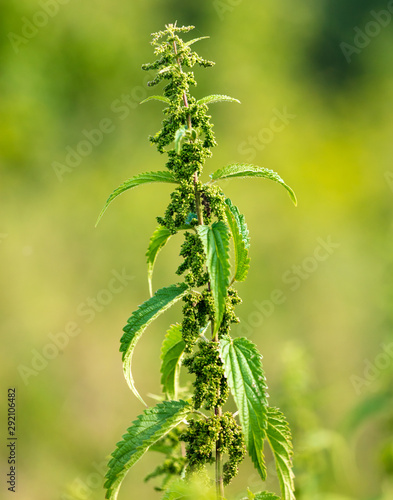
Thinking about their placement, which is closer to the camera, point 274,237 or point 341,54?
point 274,237

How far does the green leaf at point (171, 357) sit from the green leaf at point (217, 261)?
28 centimetres

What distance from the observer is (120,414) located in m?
5.34

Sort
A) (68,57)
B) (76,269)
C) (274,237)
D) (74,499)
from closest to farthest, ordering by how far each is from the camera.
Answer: (74,499) → (76,269) → (274,237) → (68,57)

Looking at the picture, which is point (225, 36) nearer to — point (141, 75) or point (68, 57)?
point (141, 75)

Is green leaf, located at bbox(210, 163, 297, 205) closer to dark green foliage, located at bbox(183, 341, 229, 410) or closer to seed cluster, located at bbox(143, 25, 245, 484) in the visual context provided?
seed cluster, located at bbox(143, 25, 245, 484)

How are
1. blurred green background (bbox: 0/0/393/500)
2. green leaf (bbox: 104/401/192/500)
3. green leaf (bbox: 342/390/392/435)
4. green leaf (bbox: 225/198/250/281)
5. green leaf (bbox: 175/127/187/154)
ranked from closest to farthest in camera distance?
1. green leaf (bbox: 175/127/187/154)
2. green leaf (bbox: 104/401/192/500)
3. green leaf (bbox: 225/198/250/281)
4. green leaf (bbox: 342/390/392/435)
5. blurred green background (bbox: 0/0/393/500)

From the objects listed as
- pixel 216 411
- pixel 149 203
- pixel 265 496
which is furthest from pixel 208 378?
pixel 149 203

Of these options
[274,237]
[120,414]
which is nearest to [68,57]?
[274,237]

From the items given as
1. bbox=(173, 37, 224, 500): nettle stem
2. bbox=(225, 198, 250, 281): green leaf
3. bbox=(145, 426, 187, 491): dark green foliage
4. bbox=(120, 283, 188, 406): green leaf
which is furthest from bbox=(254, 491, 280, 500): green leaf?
→ bbox=(225, 198, 250, 281): green leaf

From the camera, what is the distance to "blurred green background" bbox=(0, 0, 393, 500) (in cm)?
523

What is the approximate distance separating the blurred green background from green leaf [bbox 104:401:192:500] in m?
1.79

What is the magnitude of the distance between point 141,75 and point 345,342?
4.97 m

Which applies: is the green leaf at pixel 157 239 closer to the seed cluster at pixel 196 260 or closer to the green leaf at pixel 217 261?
the seed cluster at pixel 196 260

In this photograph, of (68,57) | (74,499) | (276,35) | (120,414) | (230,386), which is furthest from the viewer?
(276,35)
